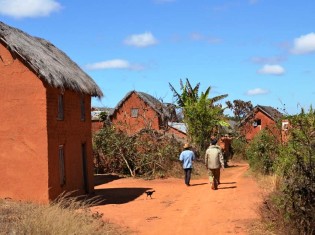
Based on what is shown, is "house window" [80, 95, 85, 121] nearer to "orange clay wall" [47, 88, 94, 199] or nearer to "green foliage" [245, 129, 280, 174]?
"orange clay wall" [47, 88, 94, 199]

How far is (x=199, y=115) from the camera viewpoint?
31594 millimetres

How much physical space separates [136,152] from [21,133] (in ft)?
37.6

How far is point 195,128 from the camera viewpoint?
3197 centimetres

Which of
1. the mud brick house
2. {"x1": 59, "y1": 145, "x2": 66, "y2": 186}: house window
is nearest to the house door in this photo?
{"x1": 59, "y1": 145, "x2": 66, "y2": 186}: house window

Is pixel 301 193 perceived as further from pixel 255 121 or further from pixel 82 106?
pixel 255 121

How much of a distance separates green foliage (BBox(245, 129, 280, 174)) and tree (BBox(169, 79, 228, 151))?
7.47 m

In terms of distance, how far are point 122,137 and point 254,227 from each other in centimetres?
1563

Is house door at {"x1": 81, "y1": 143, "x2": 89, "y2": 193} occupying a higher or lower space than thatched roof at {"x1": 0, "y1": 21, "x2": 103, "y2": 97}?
lower

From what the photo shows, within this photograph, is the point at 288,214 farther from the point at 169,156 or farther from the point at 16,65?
the point at 169,156

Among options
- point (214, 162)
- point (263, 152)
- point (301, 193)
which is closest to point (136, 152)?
point (263, 152)

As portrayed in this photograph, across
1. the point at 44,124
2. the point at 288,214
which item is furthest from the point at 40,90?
the point at 288,214

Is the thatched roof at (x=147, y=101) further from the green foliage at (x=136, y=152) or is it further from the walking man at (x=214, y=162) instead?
the walking man at (x=214, y=162)

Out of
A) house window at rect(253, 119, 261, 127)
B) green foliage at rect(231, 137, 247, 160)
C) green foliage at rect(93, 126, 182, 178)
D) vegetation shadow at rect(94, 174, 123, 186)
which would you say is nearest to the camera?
vegetation shadow at rect(94, 174, 123, 186)

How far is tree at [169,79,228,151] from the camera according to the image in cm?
3159
